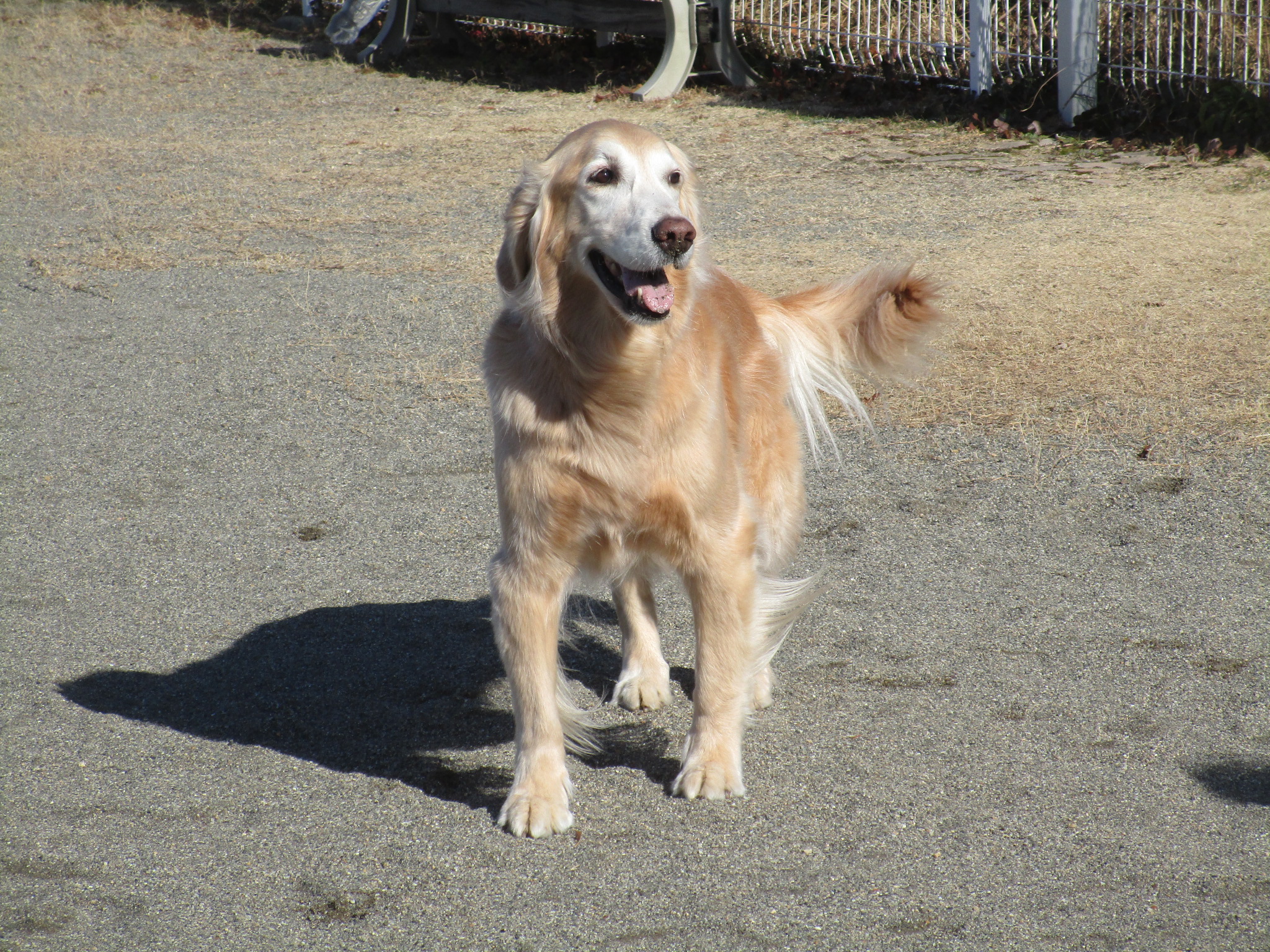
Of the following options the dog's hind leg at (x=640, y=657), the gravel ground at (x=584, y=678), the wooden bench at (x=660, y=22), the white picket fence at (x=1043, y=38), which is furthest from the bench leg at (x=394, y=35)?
the dog's hind leg at (x=640, y=657)

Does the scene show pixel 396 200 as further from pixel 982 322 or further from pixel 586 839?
A: pixel 586 839

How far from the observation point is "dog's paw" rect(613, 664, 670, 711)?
324cm

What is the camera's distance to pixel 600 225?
256 centimetres

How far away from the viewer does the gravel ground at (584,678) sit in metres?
2.38

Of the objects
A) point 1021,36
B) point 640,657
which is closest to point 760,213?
point 1021,36

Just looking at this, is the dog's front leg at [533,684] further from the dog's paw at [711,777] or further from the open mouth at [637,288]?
the open mouth at [637,288]

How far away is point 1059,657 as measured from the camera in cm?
320

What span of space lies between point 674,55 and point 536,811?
30.7 ft

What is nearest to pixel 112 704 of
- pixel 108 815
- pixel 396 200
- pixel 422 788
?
pixel 108 815

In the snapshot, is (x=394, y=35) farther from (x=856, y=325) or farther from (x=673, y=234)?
(x=673, y=234)

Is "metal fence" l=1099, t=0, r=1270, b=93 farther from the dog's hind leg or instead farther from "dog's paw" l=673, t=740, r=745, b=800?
"dog's paw" l=673, t=740, r=745, b=800

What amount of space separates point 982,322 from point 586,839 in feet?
12.2

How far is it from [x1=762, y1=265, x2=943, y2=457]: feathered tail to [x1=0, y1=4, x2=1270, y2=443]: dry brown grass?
1060 millimetres

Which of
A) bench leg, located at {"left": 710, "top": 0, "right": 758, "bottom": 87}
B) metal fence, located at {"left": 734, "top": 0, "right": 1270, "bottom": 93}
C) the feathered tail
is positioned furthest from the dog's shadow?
bench leg, located at {"left": 710, "top": 0, "right": 758, "bottom": 87}
